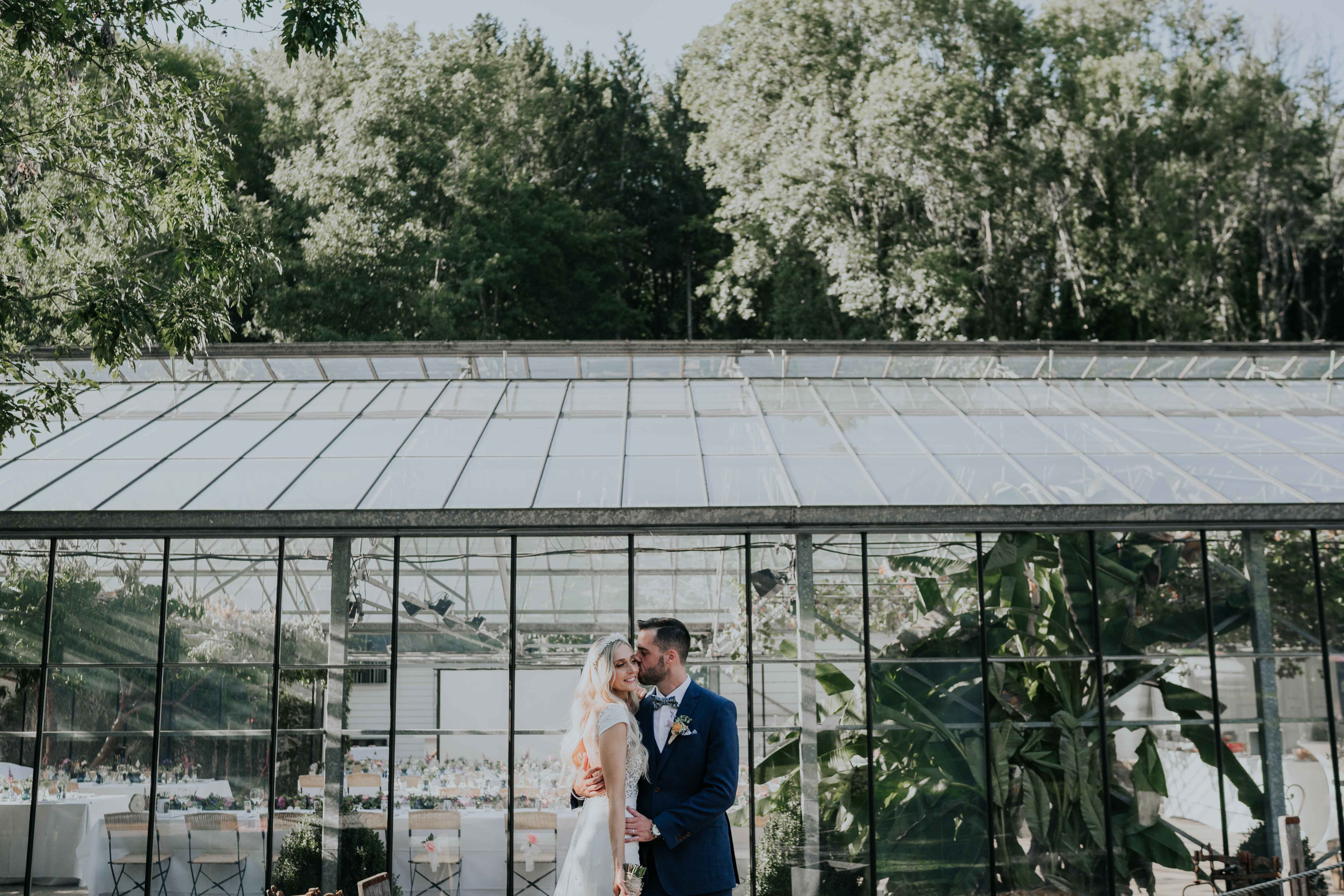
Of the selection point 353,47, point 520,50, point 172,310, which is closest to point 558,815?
point 172,310

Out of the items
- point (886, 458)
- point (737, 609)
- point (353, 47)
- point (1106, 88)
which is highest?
point (1106, 88)

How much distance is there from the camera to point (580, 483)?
9516 millimetres

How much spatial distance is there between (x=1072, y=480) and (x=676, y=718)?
6.67m

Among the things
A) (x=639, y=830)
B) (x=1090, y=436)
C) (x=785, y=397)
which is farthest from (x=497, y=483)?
(x=1090, y=436)

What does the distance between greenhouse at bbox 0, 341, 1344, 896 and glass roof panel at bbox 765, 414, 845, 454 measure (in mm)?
492

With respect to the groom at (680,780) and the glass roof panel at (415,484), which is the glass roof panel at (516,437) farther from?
the groom at (680,780)

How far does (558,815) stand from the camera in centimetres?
909

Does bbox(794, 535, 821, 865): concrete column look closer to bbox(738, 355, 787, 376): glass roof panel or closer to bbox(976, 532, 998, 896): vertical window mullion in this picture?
bbox(976, 532, 998, 896): vertical window mullion

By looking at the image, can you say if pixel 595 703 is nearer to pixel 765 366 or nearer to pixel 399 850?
pixel 399 850

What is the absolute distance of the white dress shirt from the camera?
4340 millimetres

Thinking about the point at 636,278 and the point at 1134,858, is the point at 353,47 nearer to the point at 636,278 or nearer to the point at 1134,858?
the point at 1134,858

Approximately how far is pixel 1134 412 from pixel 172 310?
9.92 metres

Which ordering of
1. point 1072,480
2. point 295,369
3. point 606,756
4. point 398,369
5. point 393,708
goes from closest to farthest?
point 606,756 < point 393,708 < point 1072,480 < point 295,369 < point 398,369

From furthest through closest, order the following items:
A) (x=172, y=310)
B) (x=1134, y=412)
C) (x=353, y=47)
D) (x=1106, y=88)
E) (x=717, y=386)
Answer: (x=1106, y=88) → (x=717, y=386) → (x=1134, y=412) → (x=172, y=310) → (x=353, y=47)
